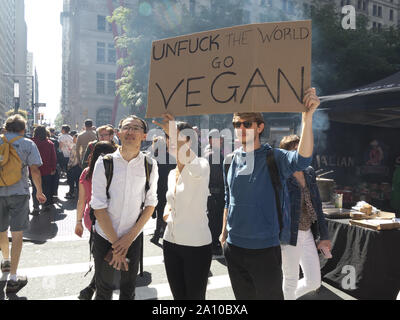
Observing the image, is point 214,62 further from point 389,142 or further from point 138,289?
point 389,142

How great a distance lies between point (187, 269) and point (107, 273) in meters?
0.71

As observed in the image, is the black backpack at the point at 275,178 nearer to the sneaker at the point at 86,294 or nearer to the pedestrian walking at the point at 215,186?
the sneaker at the point at 86,294

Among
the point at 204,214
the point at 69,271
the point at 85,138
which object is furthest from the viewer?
the point at 85,138

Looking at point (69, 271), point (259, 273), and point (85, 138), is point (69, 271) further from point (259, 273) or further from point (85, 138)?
point (85, 138)

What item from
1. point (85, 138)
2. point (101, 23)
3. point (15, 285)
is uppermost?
point (101, 23)

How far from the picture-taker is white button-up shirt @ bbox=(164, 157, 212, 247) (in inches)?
111

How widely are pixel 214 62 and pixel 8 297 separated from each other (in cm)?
368

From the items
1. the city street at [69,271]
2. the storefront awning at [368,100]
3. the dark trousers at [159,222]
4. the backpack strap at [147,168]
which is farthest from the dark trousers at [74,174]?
the backpack strap at [147,168]

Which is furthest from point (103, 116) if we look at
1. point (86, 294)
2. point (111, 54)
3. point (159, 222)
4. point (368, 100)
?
point (86, 294)

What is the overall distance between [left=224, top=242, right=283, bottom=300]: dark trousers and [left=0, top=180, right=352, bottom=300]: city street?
182 cm

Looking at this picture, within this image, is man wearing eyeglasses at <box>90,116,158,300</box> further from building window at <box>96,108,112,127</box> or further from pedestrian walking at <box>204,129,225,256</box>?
building window at <box>96,108,112,127</box>

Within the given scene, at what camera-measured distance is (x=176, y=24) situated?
22.6 metres

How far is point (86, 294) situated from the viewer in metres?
4.25

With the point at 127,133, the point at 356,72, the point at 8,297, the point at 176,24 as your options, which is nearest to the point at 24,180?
the point at 8,297
